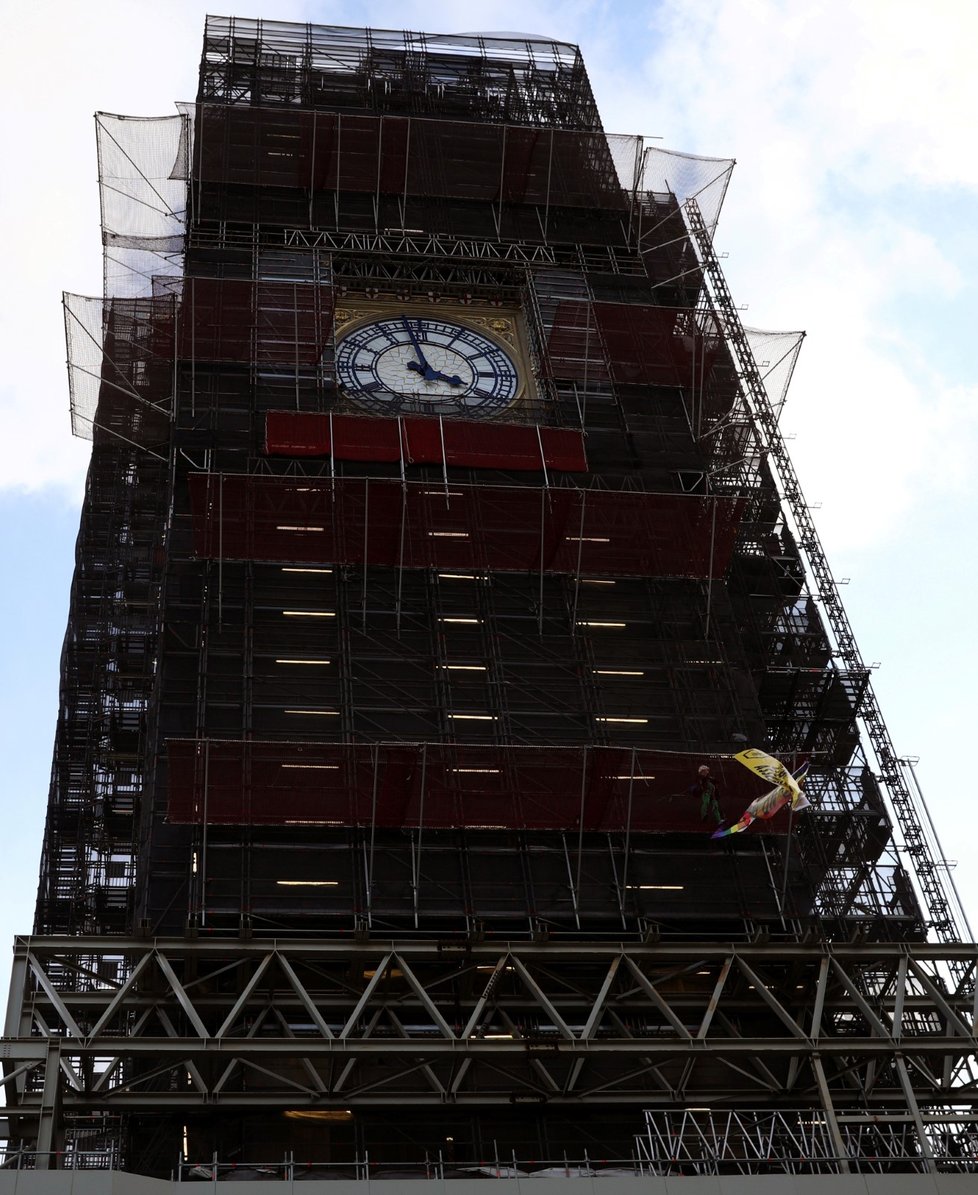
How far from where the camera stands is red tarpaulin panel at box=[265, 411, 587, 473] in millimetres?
39250

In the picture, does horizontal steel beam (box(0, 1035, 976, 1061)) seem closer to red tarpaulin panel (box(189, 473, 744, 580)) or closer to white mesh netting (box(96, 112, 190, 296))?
red tarpaulin panel (box(189, 473, 744, 580))

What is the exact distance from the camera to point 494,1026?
1196 inches

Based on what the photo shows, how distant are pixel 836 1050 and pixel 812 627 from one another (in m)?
14.5

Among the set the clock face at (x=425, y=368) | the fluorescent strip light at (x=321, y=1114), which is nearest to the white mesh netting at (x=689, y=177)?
the clock face at (x=425, y=368)

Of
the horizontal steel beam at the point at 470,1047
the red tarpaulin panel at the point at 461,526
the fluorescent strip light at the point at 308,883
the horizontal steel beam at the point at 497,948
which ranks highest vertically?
the red tarpaulin panel at the point at 461,526

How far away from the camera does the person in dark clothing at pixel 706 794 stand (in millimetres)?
31750

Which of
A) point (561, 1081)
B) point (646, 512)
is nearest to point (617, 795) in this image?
point (561, 1081)

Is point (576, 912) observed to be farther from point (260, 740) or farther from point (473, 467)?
point (473, 467)

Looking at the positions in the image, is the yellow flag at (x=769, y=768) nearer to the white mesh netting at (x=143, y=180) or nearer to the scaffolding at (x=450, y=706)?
the scaffolding at (x=450, y=706)

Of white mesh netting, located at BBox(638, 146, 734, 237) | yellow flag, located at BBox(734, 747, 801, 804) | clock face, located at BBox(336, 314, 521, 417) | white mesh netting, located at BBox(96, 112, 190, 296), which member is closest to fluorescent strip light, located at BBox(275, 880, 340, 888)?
yellow flag, located at BBox(734, 747, 801, 804)

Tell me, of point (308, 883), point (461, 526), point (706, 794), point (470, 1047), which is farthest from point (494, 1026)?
point (461, 526)

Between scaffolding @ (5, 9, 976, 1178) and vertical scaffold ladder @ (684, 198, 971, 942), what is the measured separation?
0.52 feet

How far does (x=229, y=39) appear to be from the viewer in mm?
56281

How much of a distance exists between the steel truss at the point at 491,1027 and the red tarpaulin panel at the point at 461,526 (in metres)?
10.9
